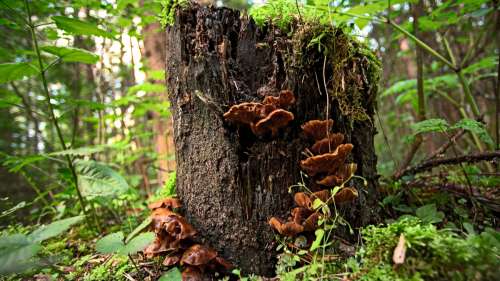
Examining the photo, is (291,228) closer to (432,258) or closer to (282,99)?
(432,258)

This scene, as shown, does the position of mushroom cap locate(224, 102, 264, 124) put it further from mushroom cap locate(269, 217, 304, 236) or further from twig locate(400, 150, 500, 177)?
twig locate(400, 150, 500, 177)

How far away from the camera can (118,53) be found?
20.5 feet

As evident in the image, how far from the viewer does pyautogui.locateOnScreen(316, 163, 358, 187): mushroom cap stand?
219 cm

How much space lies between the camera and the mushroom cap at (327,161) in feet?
6.85

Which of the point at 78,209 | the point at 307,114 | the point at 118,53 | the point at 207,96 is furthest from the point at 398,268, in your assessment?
the point at 118,53

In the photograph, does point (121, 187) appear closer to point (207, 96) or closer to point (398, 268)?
point (207, 96)

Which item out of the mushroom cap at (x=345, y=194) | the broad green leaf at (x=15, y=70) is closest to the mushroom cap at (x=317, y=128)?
the mushroom cap at (x=345, y=194)

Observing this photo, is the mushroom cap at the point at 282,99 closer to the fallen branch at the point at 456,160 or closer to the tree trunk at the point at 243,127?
the tree trunk at the point at 243,127

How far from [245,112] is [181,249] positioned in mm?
1186

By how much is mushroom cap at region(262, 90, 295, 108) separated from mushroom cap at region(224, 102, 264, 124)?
0.27 feet

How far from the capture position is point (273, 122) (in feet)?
7.23

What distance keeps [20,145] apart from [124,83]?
485 centimetres

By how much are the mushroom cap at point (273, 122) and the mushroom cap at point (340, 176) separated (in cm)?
53

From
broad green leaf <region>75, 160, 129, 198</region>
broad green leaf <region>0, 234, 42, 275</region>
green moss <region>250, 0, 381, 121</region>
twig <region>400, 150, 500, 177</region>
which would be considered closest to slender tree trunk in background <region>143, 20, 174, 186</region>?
broad green leaf <region>75, 160, 129, 198</region>
